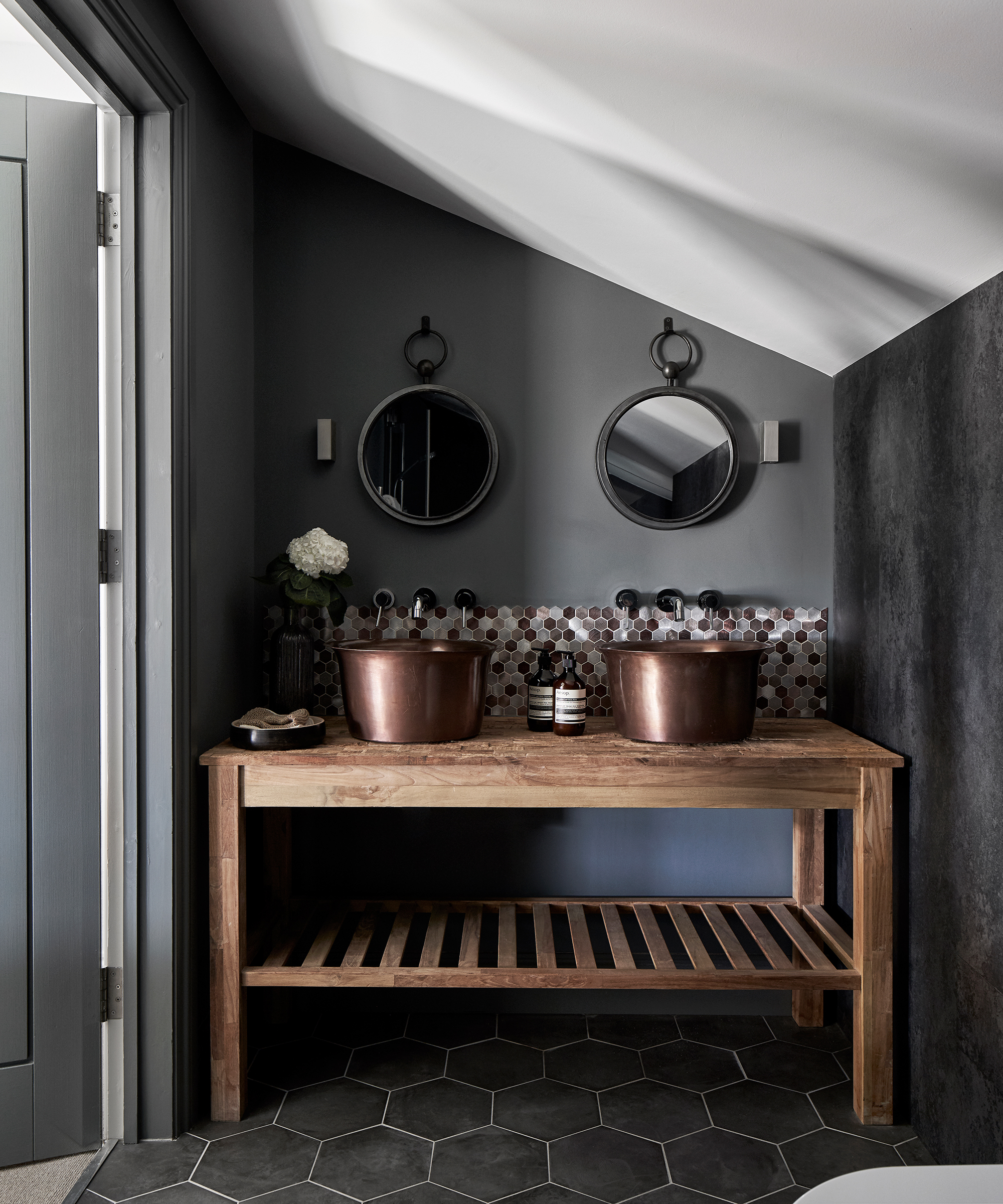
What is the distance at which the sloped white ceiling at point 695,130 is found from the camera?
121cm

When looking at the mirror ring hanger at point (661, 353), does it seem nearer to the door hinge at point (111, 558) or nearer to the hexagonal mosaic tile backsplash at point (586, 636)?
the hexagonal mosaic tile backsplash at point (586, 636)

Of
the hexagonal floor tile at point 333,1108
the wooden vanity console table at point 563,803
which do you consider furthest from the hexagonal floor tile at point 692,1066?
the hexagonal floor tile at point 333,1108

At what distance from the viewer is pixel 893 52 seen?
1.15 metres

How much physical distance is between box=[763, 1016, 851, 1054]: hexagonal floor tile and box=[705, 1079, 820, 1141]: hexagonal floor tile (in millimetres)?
242

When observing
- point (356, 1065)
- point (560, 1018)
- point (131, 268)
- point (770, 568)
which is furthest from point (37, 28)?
point (560, 1018)

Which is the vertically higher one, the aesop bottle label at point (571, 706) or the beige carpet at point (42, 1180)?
the aesop bottle label at point (571, 706)

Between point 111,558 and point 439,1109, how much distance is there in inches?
54.2

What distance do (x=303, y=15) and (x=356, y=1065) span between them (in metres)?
2.29

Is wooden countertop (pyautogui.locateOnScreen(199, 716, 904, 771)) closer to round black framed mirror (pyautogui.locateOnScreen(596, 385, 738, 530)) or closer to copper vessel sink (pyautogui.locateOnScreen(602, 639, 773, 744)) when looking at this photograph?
copper vessel sink (pyautogui.locateOnScreen(602, 639, 773, 744))

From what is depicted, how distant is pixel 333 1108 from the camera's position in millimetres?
1965

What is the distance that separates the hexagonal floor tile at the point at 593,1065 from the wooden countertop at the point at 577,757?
0.73 metres

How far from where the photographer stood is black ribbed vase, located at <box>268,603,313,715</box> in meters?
2.23

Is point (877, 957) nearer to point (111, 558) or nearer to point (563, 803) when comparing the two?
point (563, 803)

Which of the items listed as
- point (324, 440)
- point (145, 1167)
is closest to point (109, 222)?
point (324, 440)
